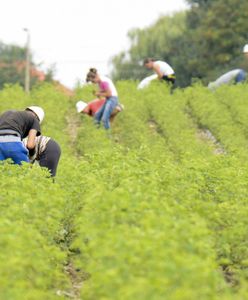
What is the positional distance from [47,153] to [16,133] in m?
0.58

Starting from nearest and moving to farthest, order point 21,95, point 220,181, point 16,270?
point 16,270, point 220,181, point 21,95

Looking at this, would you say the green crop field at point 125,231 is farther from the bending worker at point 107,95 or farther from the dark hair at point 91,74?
the bending worker at point 107,95

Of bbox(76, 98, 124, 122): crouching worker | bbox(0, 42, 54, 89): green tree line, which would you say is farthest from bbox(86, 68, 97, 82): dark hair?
bbox(0, 42, 54, 89): green tree line

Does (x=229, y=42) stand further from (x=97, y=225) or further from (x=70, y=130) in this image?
(x=97, y=225)

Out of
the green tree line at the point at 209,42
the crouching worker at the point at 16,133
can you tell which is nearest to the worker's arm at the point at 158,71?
the crouching worker at the point at 16,133

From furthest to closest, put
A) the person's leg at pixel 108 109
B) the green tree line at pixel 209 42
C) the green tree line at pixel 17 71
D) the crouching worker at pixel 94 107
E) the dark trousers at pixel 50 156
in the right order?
the green tree line at pixel 17 71, the green tree line at pixel 209 42, the crouching worker at pixel 94 107, the person's leg at pixel 108 109, the dark trousers at pixel 50 156

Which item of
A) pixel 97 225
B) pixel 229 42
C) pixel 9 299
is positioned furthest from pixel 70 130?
pixel 229 42

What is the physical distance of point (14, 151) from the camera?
1203 cm

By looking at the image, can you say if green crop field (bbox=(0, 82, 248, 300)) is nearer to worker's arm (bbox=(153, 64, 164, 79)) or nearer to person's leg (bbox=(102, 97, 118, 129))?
person's leg (bbox=(102, 97, 118, 129))

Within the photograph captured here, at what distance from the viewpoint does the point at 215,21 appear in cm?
4819

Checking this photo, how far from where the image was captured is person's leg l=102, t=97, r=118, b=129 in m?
20.1

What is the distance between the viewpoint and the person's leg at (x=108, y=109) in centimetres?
2011

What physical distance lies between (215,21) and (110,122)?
27934 millimetres

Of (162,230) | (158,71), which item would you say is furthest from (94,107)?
(162,230)
